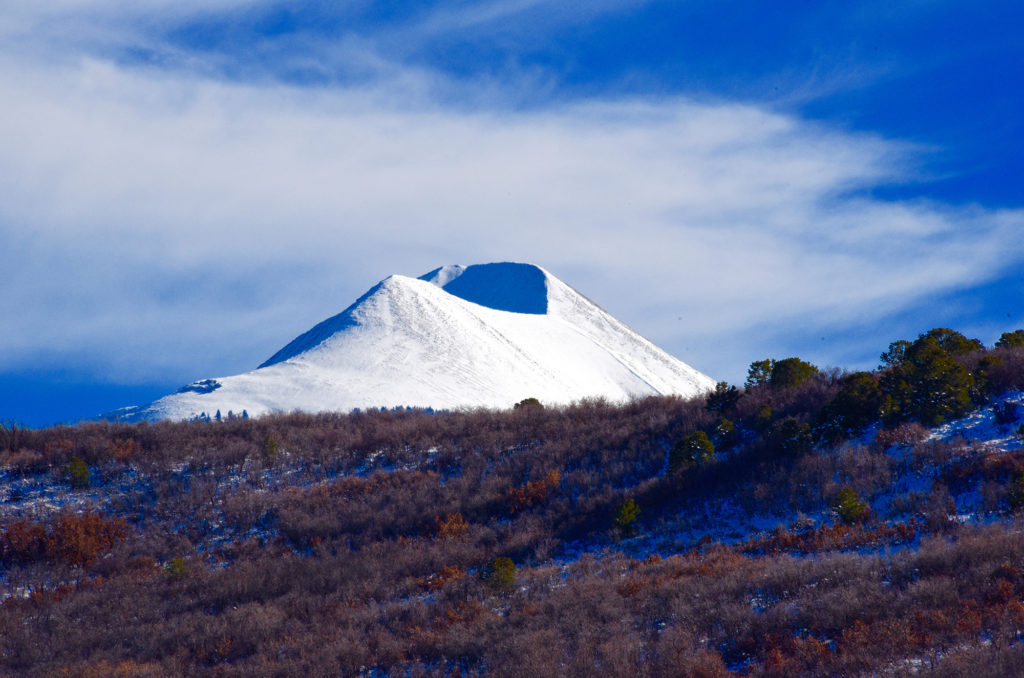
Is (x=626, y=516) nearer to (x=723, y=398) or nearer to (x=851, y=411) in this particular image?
(x=851, y=411)

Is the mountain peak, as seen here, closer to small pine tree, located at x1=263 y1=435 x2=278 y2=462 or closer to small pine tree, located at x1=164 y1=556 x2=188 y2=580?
small pine tree, located at x1=263 y1=435 x2=278 y2=462

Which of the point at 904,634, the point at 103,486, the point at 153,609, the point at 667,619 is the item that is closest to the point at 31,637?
the point at 153,609

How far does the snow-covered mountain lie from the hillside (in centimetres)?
1021

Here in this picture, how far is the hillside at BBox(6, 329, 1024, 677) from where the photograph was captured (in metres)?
9.73

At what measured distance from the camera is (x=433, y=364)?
2169 inches

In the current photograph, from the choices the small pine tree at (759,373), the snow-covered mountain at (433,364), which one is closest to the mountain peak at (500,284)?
the snow-covered mountain at (433,364)

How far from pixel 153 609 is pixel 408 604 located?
5.57 meters

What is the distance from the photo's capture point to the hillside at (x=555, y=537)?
31.9ft

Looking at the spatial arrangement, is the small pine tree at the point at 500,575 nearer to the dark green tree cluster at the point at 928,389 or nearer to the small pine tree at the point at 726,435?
the small pine tree at the point at 726,435

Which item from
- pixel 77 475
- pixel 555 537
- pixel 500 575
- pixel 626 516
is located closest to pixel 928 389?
pixel 626 516

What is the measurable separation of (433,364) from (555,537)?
39.3 meters

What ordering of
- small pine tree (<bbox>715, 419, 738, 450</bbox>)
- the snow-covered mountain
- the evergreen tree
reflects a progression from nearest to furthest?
1. the evergreen tree
2. small pine tree (<bbox>715, 419, 738, 450</bbox>)
3. the snow-covered mountain

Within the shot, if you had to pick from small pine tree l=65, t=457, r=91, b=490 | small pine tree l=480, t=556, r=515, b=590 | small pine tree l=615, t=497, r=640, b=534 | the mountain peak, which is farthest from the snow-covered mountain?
small pine tree l=65, t=457, r=91, b=490

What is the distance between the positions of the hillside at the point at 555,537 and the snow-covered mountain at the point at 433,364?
10.2 meters
